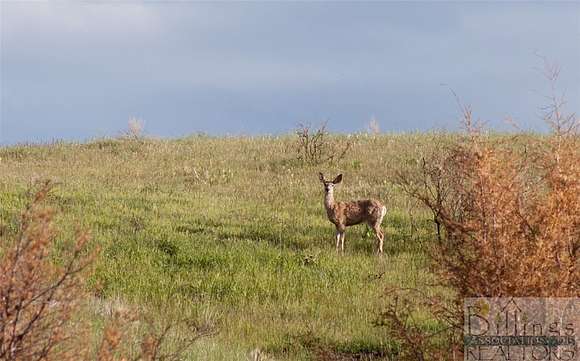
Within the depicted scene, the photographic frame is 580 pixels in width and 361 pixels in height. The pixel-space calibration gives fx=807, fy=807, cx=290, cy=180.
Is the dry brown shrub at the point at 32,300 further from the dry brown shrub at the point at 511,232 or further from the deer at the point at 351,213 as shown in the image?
the deer at the point at 351,213

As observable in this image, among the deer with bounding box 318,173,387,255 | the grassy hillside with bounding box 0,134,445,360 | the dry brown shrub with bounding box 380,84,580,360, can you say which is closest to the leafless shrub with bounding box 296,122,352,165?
the grassy hillside with bounding box 0,134,445,360

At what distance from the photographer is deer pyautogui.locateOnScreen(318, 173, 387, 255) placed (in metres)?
14.2

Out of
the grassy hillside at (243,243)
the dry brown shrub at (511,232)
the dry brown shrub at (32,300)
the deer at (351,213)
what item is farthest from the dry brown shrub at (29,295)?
the deer at (351,213)

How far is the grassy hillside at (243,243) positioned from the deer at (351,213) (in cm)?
41

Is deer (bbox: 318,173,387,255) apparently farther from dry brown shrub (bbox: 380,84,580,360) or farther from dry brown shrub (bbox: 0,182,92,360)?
dry brown shrub (bbox: 0,182,92,360)

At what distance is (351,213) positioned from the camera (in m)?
14.4

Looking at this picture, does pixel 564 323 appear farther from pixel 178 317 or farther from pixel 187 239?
pixel 187 239

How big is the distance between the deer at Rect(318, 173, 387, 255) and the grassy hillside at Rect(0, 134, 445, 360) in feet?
1.33

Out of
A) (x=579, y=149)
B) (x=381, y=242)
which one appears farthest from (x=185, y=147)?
(x=579, y=149)

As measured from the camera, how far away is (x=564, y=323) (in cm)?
591

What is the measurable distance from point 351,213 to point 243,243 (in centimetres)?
201

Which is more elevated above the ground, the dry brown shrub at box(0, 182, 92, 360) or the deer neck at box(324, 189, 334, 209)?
the deer neck at box(324, 189, 334, 209)

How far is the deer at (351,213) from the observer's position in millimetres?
14234

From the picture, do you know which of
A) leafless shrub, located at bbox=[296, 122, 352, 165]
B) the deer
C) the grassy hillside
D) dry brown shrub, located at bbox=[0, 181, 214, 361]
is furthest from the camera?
leafless shrub, located at bbox=[296, 122, 352, 165]
